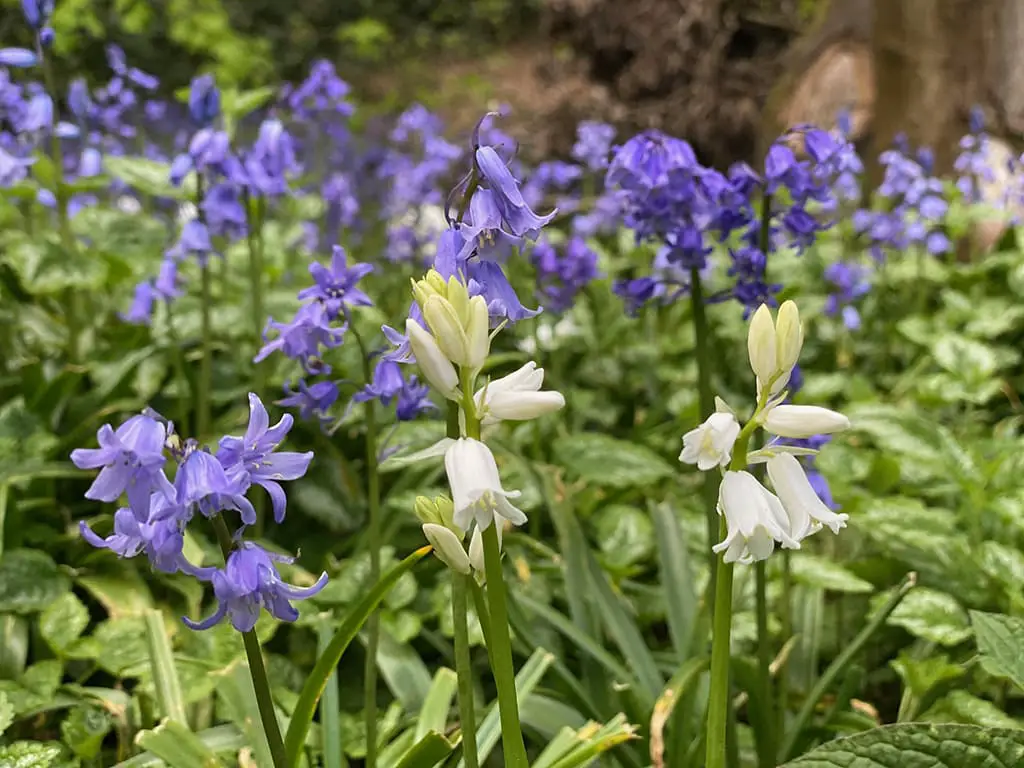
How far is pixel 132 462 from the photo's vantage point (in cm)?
106

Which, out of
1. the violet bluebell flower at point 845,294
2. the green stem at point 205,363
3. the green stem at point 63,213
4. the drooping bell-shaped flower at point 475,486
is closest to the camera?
the drooping bell-shaped flower at point 475,486

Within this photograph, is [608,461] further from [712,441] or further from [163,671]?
[712,441]

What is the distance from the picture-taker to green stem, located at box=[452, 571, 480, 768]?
1200 millimetres

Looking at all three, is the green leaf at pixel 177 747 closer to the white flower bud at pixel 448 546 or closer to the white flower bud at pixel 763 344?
the white flower bud at pixel 448 546

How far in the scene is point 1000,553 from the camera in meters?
2.02

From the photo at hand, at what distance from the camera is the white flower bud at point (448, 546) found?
1.03 metres

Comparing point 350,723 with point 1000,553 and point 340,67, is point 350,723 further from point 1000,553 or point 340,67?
point 340,67

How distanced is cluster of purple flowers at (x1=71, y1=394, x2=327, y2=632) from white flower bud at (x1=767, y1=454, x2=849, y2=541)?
0.55 meters

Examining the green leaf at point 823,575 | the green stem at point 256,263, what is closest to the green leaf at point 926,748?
the green leaf at point 823,575

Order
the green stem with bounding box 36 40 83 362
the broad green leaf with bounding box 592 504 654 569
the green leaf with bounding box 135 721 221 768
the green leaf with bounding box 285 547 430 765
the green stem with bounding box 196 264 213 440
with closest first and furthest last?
1. the green leaf with bounding box 285 547 430 765
2. the green leaf with bounding box 135 721 221 768
3. the broad green leaf with bounding box 592 504 654 569
4. the green stem with bounding box 196 264 213 440
5. the green stem with bounding box 36 40 83 362

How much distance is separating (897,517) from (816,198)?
33.6 inches

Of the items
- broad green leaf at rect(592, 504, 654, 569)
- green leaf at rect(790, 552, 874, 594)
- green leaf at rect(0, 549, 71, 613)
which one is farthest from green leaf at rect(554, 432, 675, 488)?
green leaf at rect(0, 549, 71, 613)

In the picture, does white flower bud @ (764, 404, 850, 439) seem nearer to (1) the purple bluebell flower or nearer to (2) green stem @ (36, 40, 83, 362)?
(1) the purple bluebell flower

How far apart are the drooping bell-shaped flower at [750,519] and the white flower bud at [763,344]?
12cm
